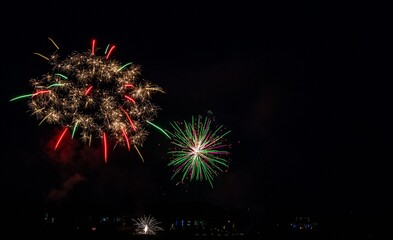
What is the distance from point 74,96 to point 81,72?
1104 millimetres

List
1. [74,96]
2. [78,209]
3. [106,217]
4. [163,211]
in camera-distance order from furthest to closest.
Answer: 1. [163,211]
2. [106,217]
3. [78,209]
4. [74,96]

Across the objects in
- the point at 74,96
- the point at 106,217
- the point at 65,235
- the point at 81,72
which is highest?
the point at 81,72

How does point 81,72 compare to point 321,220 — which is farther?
point 321,220

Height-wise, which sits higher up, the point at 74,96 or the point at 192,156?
the point at 74,96

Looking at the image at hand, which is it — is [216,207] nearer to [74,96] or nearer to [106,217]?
[106,217]

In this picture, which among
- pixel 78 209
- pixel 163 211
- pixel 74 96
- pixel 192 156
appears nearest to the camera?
pixel 74 96

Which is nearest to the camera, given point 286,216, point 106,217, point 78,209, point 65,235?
point 65,235

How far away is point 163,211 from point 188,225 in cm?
317

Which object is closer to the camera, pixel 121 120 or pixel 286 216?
Answer: pixel 121 120

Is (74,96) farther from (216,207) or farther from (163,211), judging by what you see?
(216,207)

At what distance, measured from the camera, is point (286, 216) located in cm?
4188

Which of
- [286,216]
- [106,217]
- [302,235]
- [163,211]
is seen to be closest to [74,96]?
[302,235]

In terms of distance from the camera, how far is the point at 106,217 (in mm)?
29078

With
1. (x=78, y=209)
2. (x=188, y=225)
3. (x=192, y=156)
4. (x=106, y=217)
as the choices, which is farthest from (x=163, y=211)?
(x=192, y=156)
